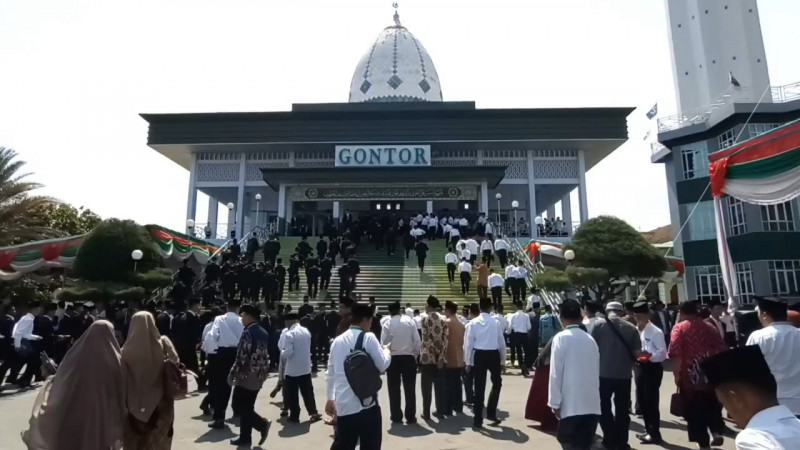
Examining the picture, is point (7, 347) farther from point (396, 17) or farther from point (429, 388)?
point (396, 17)

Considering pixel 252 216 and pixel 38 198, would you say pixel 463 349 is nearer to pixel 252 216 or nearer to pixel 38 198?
pixel 38 198

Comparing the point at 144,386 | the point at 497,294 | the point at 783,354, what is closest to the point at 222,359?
the point at 144,386

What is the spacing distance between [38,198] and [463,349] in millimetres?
21091

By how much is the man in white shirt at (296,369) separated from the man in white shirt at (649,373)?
14.4 feet

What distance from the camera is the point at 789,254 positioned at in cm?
2294

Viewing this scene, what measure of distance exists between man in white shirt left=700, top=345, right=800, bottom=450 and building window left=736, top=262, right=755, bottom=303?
2508 centimetres

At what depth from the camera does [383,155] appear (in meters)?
32.4

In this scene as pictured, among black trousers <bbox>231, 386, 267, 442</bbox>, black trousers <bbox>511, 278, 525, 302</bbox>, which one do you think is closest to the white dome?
black trousers <bbox>511, 278, 525, 302</bbox>

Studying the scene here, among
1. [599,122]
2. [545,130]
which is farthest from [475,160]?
[599,122]

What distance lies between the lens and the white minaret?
3294cm

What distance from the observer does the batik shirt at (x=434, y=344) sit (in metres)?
7.82

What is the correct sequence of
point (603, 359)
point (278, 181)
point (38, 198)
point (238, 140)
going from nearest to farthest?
point (603, 359) → point (38, 198) → point (278, 181) → point (238, 140)

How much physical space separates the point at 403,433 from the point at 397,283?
1278 cm

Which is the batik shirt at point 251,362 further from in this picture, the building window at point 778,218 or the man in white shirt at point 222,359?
the building window at point 778,218
